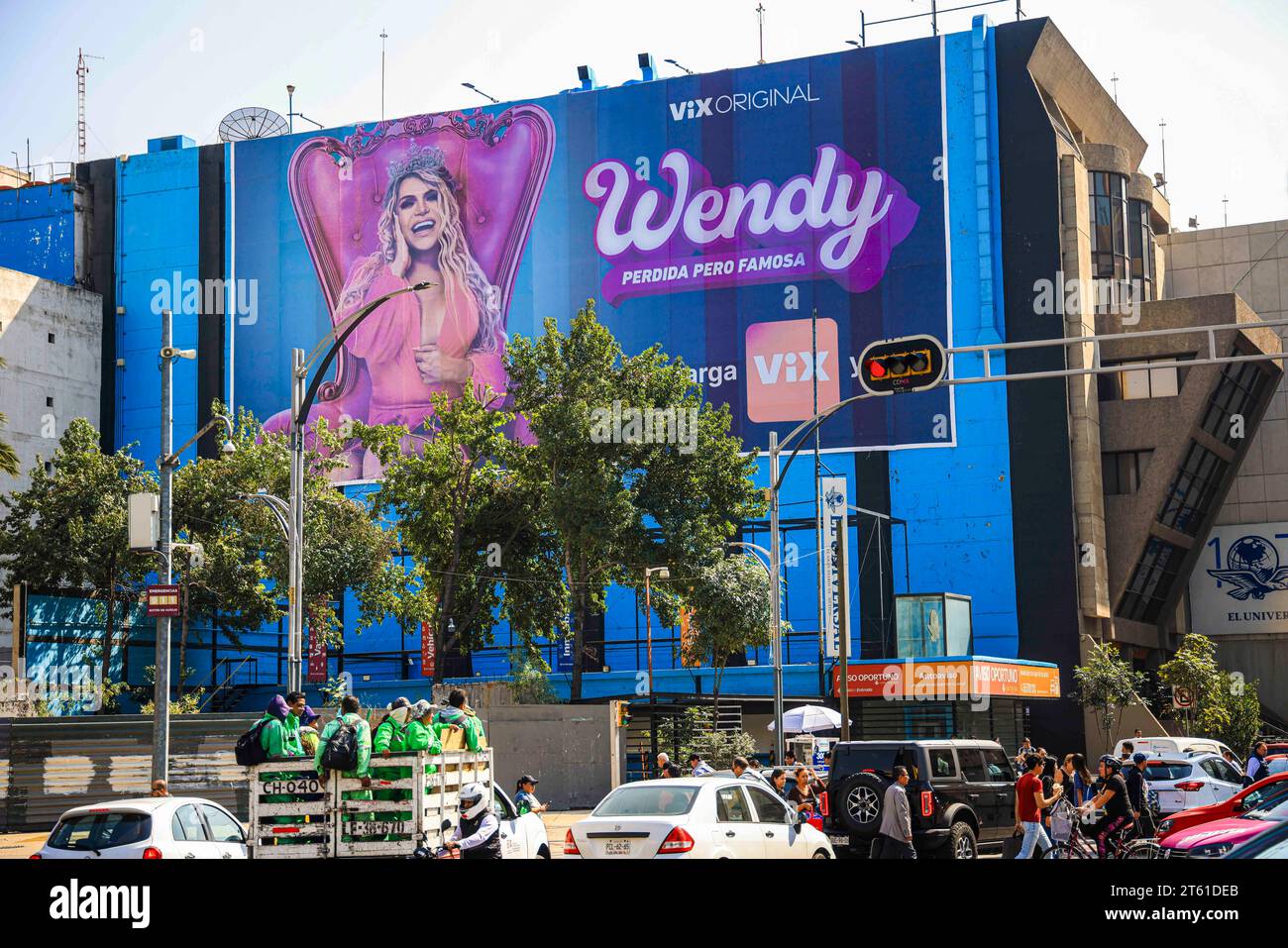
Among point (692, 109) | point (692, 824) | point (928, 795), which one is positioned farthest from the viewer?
point (692, 109)

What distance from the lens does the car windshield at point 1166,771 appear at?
28.6m

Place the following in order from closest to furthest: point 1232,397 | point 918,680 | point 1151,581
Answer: point 918,680
point 1232,397
point 1151,581

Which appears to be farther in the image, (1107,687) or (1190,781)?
(1107,687)

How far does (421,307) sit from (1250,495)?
43076 millimetres

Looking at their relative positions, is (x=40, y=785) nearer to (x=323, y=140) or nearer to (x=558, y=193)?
(x=558, y=193)

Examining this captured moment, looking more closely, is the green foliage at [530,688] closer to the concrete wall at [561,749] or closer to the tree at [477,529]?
the tree at [477,529]

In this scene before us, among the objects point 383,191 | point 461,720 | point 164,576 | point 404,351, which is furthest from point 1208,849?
point 383,191

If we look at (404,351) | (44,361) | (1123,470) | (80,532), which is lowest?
(80,532)

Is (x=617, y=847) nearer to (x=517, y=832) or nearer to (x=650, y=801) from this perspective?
(x=650, y=801)

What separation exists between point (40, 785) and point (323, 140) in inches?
1997

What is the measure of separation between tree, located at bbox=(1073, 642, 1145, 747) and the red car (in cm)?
3523

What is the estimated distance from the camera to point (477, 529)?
47531 mm

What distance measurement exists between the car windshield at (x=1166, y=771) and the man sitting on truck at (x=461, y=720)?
16294 mm

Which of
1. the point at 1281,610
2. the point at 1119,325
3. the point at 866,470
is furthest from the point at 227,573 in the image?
the point at 1281,610
